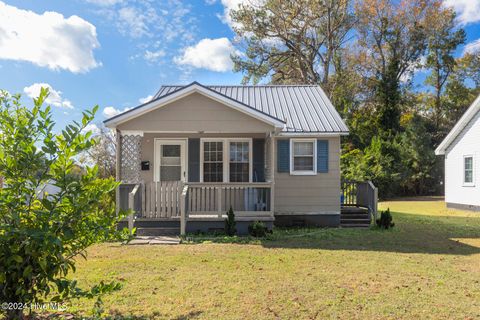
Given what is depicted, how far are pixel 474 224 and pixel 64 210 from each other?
13657mm

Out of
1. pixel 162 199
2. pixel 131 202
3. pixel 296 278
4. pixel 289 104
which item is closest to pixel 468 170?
pixel 289 104

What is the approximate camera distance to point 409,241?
28.7 feet

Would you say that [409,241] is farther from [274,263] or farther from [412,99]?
[412,99]

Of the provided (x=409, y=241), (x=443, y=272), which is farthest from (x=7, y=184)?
(x=409, y=241)

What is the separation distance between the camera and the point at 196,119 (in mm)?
9469

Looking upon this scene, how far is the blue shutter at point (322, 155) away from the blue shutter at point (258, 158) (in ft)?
5.97

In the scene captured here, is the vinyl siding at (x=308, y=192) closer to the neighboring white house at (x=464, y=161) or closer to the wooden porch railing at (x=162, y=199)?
the wooden porch railing at (x=162, y=199)

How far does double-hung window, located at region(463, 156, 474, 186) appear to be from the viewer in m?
16.2

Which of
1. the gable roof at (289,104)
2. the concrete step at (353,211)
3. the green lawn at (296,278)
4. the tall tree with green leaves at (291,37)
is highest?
the tall tree with green leaves at (291,37)

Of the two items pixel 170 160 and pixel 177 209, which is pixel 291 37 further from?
pixel 177 209

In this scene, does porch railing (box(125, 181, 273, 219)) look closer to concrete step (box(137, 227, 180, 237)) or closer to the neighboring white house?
concrete step (box(137, 227, 180, 237))

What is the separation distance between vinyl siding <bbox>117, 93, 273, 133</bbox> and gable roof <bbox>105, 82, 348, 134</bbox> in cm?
29

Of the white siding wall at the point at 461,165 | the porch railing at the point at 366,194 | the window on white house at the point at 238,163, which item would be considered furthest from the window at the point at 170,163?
the white siding wall at the point at 461,165

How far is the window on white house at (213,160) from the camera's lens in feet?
36.6
